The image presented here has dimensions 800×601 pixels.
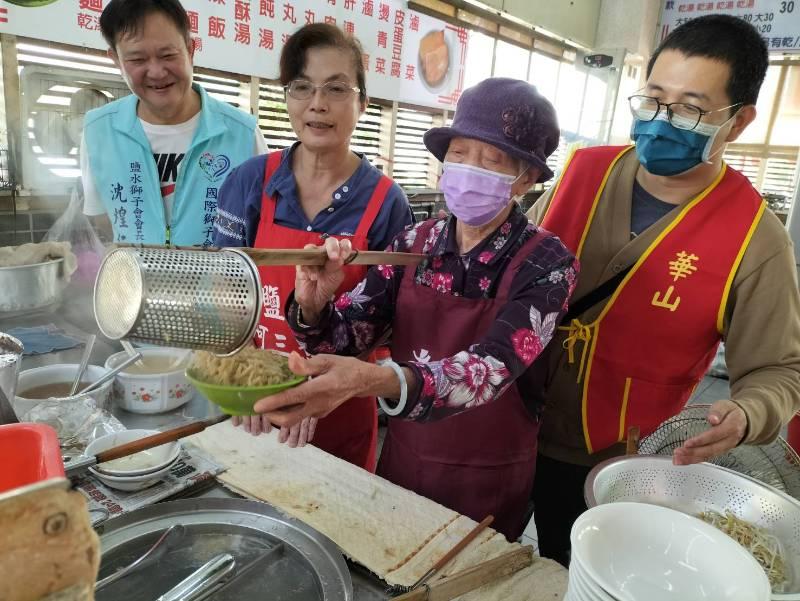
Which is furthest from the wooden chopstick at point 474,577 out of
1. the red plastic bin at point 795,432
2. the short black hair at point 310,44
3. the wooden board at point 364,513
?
the red plastic bin at point 795,432

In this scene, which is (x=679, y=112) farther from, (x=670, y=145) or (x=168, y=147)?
(x=168, y=147)

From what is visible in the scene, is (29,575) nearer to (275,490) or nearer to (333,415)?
(275,490)

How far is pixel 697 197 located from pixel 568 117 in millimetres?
9098

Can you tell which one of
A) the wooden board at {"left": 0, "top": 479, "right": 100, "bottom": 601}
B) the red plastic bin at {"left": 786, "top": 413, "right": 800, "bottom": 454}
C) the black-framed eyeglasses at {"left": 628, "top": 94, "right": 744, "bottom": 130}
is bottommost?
the red plastic bin at {"left": 786, "top": 413, "right": 800, "bottom": 454}

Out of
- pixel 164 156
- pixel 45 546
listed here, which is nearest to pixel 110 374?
pixel 164 156

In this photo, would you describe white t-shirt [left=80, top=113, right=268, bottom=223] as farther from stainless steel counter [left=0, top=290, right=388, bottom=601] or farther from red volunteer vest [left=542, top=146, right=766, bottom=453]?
red volunteer vest [left=542, top=146, right=766, bottom=453]

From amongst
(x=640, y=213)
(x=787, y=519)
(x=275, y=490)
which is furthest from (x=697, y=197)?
(x=275, y=490)

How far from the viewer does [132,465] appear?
165 cm

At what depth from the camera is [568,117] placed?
10305mm

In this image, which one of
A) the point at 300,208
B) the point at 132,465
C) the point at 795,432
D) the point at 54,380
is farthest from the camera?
the point at 795,432

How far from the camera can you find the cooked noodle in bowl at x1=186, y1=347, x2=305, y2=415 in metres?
1.27

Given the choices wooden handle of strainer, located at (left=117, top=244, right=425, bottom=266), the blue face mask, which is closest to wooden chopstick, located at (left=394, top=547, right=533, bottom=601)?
wooden handle of strainer, located at (left=117, top=244, right=425, bottom=266)

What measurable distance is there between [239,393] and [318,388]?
175 millimetres

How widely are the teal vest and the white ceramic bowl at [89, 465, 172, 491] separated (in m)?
1.48
